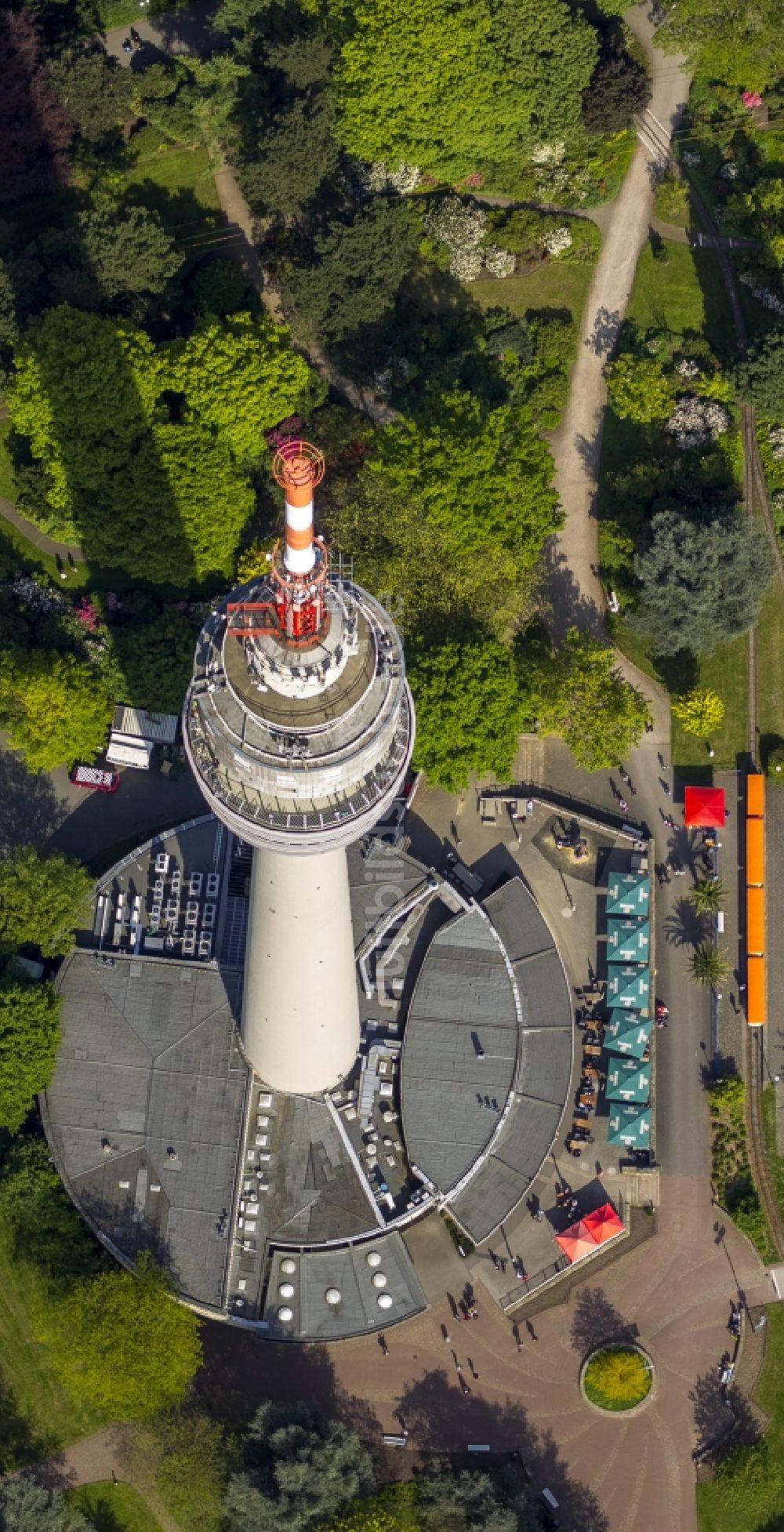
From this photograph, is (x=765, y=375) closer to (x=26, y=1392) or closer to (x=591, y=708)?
(x=591, y=708)

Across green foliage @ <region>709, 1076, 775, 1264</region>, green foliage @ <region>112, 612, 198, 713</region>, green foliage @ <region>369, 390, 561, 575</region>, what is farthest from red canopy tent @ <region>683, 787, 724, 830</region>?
green foliage @ <region>112, 612, 198, 713</region>

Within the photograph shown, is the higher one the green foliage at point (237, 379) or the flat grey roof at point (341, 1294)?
the green foliage at point (237, 379)

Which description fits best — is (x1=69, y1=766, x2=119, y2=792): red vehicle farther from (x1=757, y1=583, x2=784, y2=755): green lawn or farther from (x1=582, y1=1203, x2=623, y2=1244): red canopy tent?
(x1=757, y1=583, x2=784, y2=755): green lawn

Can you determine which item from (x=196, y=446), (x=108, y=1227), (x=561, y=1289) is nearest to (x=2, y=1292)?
(x=108, y=1227)

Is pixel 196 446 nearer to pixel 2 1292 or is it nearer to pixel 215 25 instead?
pixel 215 25

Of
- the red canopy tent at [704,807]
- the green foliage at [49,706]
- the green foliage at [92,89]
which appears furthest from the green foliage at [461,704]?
the green foliage at [92,89]

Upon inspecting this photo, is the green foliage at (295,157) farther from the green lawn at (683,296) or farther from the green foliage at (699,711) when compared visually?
the green foliage at (699,711)
